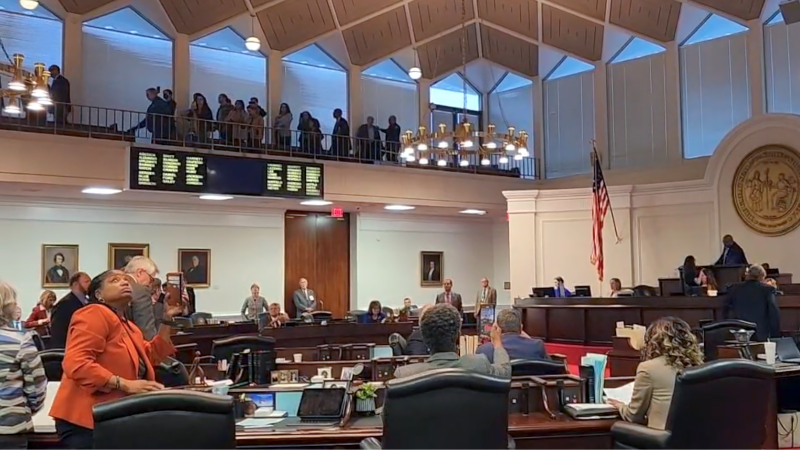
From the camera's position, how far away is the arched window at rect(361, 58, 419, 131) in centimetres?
1590

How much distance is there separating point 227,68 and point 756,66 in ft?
31.9

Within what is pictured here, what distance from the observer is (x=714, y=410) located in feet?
10.5

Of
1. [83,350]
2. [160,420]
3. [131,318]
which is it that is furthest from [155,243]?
[160,420]

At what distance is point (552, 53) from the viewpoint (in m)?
16.3

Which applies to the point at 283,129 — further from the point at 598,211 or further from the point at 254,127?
the point at 598,211

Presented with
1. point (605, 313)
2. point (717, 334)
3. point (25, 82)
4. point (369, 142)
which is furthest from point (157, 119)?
point (717, 334)

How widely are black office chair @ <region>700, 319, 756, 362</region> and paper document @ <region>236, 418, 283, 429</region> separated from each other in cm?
360

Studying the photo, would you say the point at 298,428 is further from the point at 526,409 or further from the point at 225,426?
the point at 526,409

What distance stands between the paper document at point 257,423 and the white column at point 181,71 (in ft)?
35.0

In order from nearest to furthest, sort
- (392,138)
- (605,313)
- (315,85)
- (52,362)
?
(52,362) < (605,313) < (392,138) < (315,85)

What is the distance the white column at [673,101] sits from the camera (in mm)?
14336

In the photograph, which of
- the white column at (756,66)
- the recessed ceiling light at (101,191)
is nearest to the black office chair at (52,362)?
the recessed ceiling light at (101,191)

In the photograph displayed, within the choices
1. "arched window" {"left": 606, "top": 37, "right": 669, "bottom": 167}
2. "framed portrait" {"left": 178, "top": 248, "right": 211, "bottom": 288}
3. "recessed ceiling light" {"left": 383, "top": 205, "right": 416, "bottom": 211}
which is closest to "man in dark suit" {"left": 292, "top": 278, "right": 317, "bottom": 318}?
"framed portrait" {"left": 178, "top": 248, "right": 211, "bottom": 288}

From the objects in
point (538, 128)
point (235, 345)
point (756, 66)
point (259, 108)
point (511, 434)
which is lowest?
point (511, 434)
